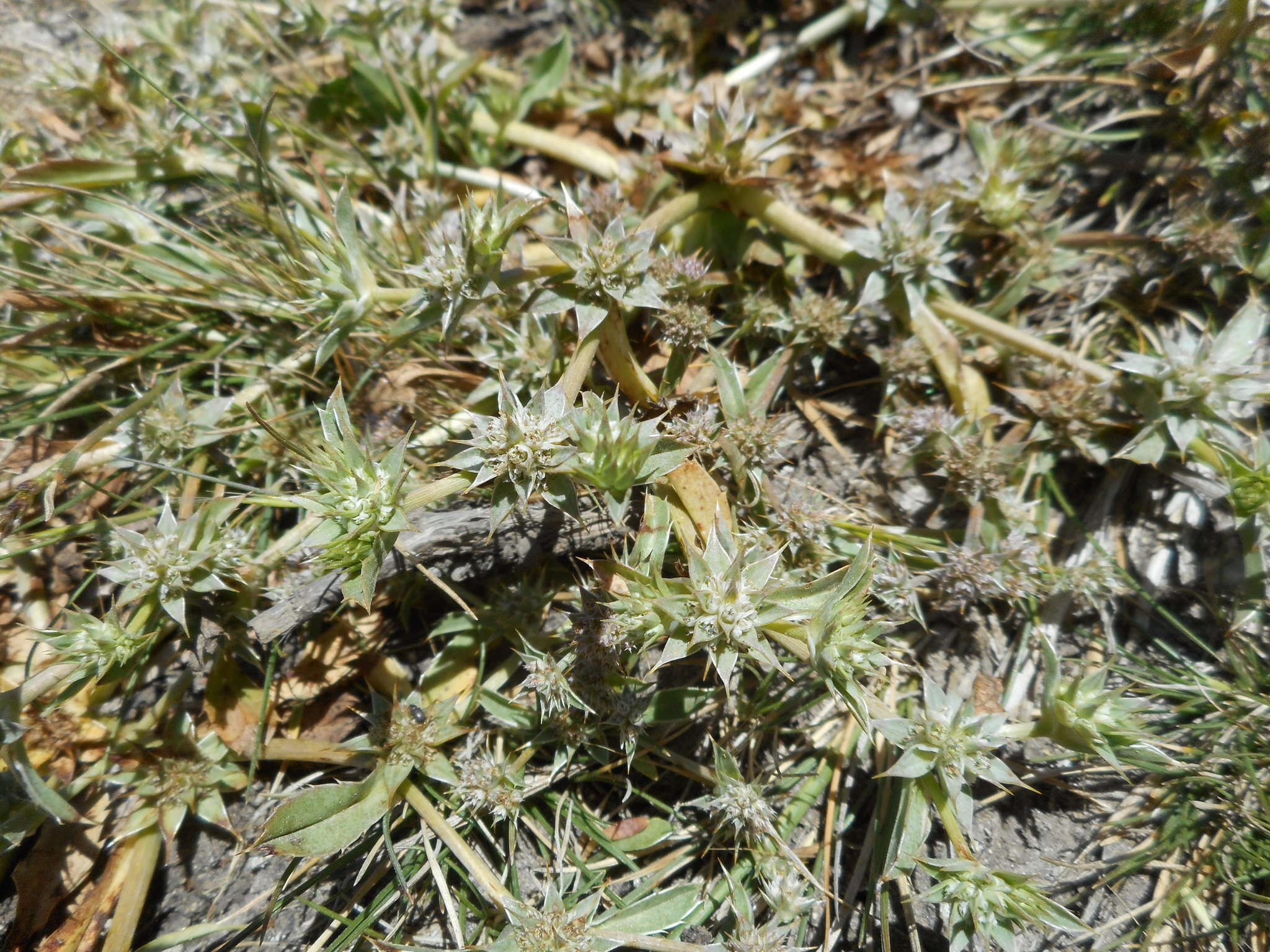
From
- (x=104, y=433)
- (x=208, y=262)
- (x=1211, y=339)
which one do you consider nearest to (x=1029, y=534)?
(x=1211, y=339)

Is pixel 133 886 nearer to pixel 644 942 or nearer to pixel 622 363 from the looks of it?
pixel 644 942

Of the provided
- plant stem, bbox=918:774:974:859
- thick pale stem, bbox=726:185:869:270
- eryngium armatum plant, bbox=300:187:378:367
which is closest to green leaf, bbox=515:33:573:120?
thick pale stem, bbox=726:185:869:270

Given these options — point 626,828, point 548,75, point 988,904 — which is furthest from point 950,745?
point 548,75

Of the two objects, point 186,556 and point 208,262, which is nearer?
point 186,556

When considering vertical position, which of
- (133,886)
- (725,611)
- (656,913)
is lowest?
(133,886)

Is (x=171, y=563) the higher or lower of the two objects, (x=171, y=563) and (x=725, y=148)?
the lower

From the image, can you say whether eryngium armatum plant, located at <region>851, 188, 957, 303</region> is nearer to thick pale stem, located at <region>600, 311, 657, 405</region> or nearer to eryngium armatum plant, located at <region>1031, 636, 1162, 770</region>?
thick pale stem, located at <region>600, 311, 657, 405</region>

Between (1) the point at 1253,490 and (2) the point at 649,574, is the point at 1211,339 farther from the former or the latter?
(2) the point at 649,574
